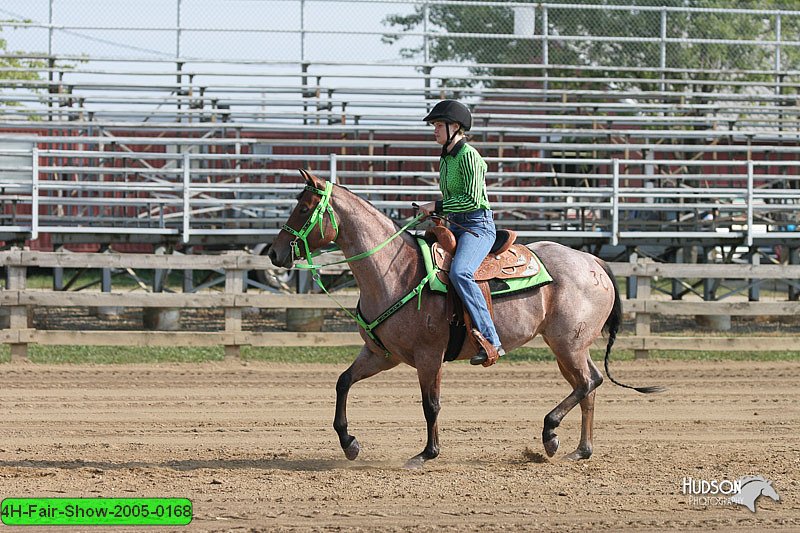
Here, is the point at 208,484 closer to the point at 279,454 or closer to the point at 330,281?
the point at 279,454

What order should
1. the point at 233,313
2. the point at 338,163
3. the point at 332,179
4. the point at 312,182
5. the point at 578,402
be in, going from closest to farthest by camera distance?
the point at 312,182
the point at 578,402
the point at 233,313
the point at 332,179
the point at 338,163

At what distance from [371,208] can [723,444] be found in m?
3.64

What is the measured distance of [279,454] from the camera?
27.7 feet

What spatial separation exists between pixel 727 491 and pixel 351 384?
112 inches

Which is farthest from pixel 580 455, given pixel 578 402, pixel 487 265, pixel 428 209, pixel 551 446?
Result: pixel 428 209

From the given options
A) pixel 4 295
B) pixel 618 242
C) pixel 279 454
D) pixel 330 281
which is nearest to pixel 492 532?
pixel 279 454

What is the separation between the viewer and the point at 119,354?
14.6 metres

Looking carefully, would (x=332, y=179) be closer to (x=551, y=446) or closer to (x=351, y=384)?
(x=351, y=384)

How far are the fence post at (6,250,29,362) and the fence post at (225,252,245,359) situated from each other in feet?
8.47

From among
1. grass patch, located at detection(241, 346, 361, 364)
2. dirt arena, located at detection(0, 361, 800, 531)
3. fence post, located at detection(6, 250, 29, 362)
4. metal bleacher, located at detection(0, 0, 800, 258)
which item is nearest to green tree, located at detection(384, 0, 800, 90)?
metal bleacher, located at detection(0, 0, 800, 258)

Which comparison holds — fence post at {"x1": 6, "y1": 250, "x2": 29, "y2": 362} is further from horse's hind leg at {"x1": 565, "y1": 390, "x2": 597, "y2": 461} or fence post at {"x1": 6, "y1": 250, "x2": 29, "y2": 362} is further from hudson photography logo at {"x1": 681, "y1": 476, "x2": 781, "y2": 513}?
hudson photography logo at {"x1": 681, "y1": 476, "x2": 781, "y2": 513}

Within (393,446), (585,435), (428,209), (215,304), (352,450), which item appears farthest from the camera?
(215,304)

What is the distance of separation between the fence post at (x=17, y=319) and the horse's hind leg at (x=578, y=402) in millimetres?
7991

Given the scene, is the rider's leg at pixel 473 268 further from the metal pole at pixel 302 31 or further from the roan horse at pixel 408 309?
the metal pole at pixel 302 31
